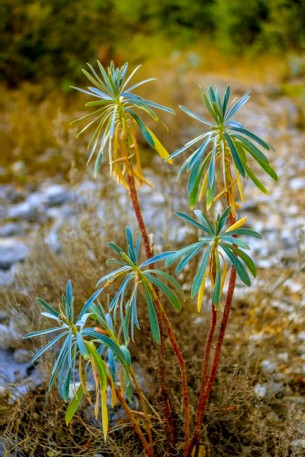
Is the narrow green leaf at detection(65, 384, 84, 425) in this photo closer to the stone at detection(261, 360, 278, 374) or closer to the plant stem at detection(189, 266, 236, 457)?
the plant stem at detection(189, 266, 236, 457)

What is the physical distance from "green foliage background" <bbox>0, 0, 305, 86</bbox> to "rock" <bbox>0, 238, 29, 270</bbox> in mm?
2595

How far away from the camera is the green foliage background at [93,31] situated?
5250mm

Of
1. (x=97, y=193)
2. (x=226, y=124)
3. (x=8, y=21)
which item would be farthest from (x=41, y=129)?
(x=226, y=124)

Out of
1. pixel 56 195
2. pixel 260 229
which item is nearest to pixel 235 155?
pixel 260 229

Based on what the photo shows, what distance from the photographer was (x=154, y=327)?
122 cm

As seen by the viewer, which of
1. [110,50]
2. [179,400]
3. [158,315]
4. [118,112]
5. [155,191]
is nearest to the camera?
[118,112]

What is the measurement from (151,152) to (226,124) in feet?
11.8

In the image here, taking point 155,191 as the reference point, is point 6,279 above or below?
below

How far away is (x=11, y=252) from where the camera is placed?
3.01m

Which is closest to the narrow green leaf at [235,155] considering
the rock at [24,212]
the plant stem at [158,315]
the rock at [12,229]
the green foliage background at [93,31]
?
the plant stem at [158,315]

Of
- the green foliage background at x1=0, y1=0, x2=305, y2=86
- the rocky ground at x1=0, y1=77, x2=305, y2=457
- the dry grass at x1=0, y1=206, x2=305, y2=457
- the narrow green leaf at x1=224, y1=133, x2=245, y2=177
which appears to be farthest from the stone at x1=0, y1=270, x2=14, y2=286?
the green foliage background at x1=0, y1=0, x2=305, y2=86

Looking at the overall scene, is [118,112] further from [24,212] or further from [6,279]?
[24,212]

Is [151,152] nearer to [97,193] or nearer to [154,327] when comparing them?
[97,193]

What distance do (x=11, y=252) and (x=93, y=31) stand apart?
3.40 metres
